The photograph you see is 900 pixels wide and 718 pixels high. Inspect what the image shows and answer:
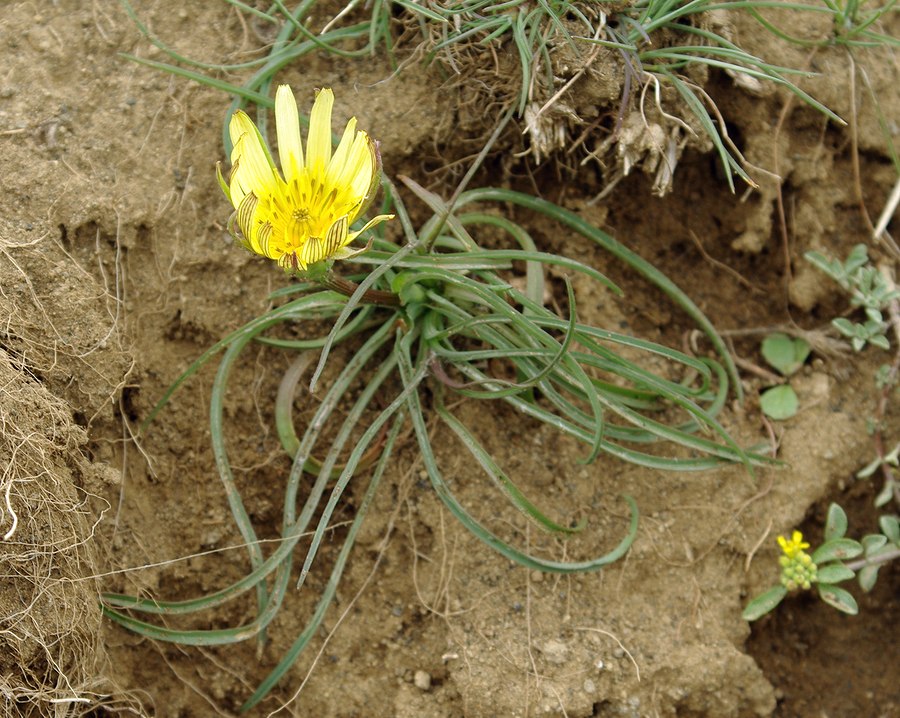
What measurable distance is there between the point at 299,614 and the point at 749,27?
167 centimetres

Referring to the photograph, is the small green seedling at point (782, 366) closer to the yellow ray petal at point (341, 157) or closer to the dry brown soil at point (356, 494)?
the dry brown soil at point (356, 494)

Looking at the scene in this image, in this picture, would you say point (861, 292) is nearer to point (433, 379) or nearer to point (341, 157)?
point (433, 379)

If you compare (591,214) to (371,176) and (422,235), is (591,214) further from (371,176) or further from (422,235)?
(371,176)

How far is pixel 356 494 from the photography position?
2016 millimetres

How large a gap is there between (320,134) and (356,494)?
759 millimetres

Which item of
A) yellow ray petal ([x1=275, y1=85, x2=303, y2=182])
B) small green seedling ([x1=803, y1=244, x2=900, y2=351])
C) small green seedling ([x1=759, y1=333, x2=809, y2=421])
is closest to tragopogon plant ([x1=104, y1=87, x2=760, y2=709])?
yellow ray petal ([x1=275, y1=85, x2=303, y2=182])

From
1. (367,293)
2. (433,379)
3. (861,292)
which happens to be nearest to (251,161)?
(367,293)

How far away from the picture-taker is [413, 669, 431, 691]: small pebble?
1.93m

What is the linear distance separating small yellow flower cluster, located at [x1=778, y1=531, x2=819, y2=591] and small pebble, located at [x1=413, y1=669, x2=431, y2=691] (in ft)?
2.57

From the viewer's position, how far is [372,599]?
1.99 m

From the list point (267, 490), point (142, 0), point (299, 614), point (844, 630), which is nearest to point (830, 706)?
point (844, 630)

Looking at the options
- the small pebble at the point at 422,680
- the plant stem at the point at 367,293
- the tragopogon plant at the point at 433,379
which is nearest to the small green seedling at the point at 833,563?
the tragopogon plant at the point at 433,379

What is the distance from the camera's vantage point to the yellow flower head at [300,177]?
63.1 inches

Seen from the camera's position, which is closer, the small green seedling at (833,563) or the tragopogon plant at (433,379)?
the tragopogon plant at (433,379)
